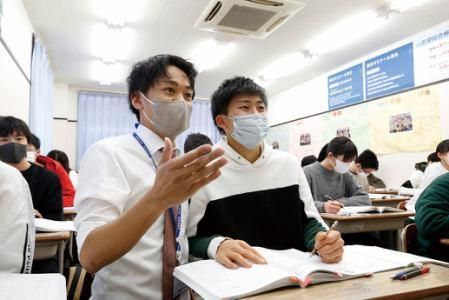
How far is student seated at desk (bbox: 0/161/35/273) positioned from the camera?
102cm

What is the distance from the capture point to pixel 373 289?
34.4 inches

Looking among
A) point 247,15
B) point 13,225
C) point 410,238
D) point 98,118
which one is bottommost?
point 410,238

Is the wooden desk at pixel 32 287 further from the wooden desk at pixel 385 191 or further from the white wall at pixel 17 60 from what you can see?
the wooden desk at pixel 385 191

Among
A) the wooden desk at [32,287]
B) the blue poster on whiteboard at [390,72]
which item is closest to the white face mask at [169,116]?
the wooden desk at [32,287]

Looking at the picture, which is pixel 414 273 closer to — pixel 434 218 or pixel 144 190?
pixel 144 190

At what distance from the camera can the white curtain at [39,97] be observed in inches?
181

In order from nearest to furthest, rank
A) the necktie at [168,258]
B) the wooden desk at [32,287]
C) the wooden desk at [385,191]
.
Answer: the wooden desk at [32,287]
the necktie at [168,258]
the wooden desk at [385,191]

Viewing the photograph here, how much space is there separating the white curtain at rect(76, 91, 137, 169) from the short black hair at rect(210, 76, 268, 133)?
6.46m

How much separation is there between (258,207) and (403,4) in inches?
141

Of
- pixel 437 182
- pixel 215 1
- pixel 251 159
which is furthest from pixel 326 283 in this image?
pixel 215 1

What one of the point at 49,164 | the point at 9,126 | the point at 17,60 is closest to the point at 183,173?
the point at 9,126

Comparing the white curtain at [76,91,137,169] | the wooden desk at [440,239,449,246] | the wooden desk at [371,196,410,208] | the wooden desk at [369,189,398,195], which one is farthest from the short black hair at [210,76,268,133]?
the white curtain at [76,91,137,169]

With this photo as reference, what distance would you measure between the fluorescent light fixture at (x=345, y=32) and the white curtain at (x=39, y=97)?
12.2ft

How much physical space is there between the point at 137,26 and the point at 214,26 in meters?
1.09
